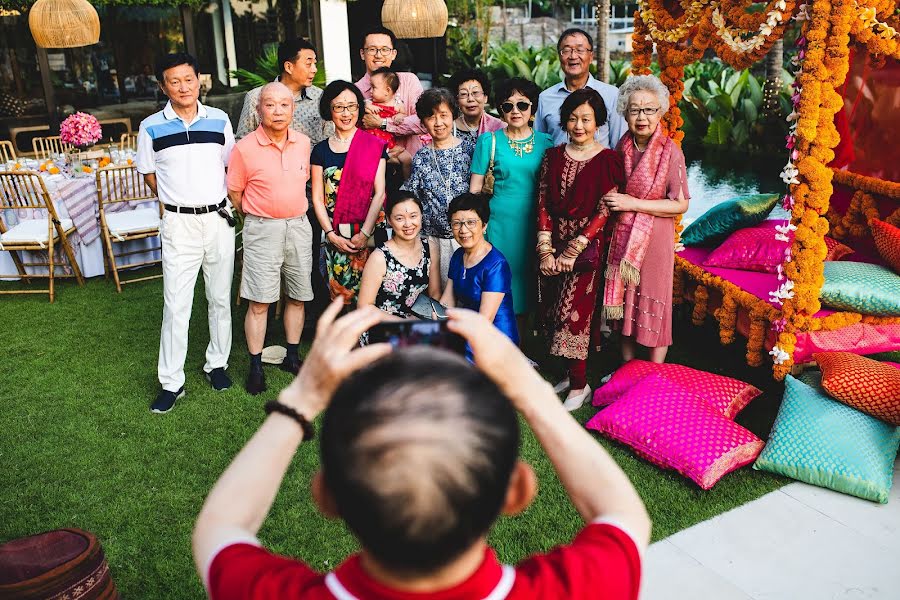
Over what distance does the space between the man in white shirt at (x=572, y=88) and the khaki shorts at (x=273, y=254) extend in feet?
5.16

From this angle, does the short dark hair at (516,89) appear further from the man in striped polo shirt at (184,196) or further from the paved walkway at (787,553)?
the paved walkway at (787,553)

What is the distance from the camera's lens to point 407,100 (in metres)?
4.83

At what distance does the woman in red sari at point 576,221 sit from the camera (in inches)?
146

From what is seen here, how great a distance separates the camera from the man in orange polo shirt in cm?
386

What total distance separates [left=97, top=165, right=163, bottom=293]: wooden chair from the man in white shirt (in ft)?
A: 10.8

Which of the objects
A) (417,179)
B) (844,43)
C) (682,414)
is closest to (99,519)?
(417,179)

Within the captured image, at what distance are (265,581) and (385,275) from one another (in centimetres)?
297

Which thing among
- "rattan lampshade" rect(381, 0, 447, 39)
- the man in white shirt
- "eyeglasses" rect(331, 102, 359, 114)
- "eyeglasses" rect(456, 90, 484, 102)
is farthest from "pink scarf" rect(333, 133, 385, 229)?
"rattan lampshade" rect(381, 0, 447, 39)

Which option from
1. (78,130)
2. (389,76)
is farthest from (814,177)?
(78,130)

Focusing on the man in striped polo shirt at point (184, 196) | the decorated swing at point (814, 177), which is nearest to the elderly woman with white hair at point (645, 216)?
the decorated swing at point (814, 177)

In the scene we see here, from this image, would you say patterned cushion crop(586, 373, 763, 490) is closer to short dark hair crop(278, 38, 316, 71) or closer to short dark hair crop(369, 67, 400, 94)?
short dark hair crop(369, 67, 400, 94)

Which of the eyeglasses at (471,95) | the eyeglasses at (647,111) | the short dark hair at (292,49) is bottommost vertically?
the eyeglasses at (647,111)

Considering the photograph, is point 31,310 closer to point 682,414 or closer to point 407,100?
point 407,100

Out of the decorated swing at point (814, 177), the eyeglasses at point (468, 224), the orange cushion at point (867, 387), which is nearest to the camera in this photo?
the orange cushion at point (867, 387)
